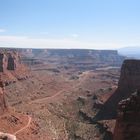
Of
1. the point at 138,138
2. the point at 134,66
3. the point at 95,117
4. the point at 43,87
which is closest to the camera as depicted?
the point at 138,138

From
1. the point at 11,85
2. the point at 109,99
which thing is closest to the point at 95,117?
the point at 109,99

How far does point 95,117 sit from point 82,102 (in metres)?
16.6

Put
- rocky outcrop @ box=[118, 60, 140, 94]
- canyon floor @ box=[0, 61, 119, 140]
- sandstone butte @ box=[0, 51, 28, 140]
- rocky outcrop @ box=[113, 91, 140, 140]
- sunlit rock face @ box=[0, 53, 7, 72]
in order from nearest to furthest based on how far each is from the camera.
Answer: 1. rocky outcrop @ box=[113, 91, 140, 140]
2. canyon floor @ box=[0, 61, 119, 140]
3. rocky outcrop @ box=[118, 60, 140, 94]
4. sunlit rock face @ box=[0, 53, 7, 72]
5. sandstone butte @ box=[0, 51, 28, 140]

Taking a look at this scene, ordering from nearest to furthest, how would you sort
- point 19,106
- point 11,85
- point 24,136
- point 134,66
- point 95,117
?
point 24,136
point 95,117
point 134,66
point 19,106
point 11,85

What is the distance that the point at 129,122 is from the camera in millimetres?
22859

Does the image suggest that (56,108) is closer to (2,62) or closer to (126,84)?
(126,84)

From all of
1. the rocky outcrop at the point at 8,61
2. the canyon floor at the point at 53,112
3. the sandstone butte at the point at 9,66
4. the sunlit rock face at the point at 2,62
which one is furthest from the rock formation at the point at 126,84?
the rocky outcrop at the point at 8,61

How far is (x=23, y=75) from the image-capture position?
126312 millimetres

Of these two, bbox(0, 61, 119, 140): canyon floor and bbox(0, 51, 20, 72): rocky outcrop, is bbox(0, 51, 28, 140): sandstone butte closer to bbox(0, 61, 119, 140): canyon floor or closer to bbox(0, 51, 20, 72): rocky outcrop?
bbox(0, 51, 20, 72): rocky outcrop

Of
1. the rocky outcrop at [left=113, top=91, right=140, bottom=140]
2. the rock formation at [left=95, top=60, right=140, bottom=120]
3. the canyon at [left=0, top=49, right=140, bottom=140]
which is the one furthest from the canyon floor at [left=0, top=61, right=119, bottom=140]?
the rocky outcrop at [left=113, top=91, right=140, bottom=140]

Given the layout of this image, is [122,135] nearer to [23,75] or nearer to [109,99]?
[109,99]

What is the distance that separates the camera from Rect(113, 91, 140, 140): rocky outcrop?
22531 millimetres

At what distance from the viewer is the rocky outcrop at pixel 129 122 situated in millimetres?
22531

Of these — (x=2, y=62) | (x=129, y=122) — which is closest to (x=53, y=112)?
(x=2, y=62)
